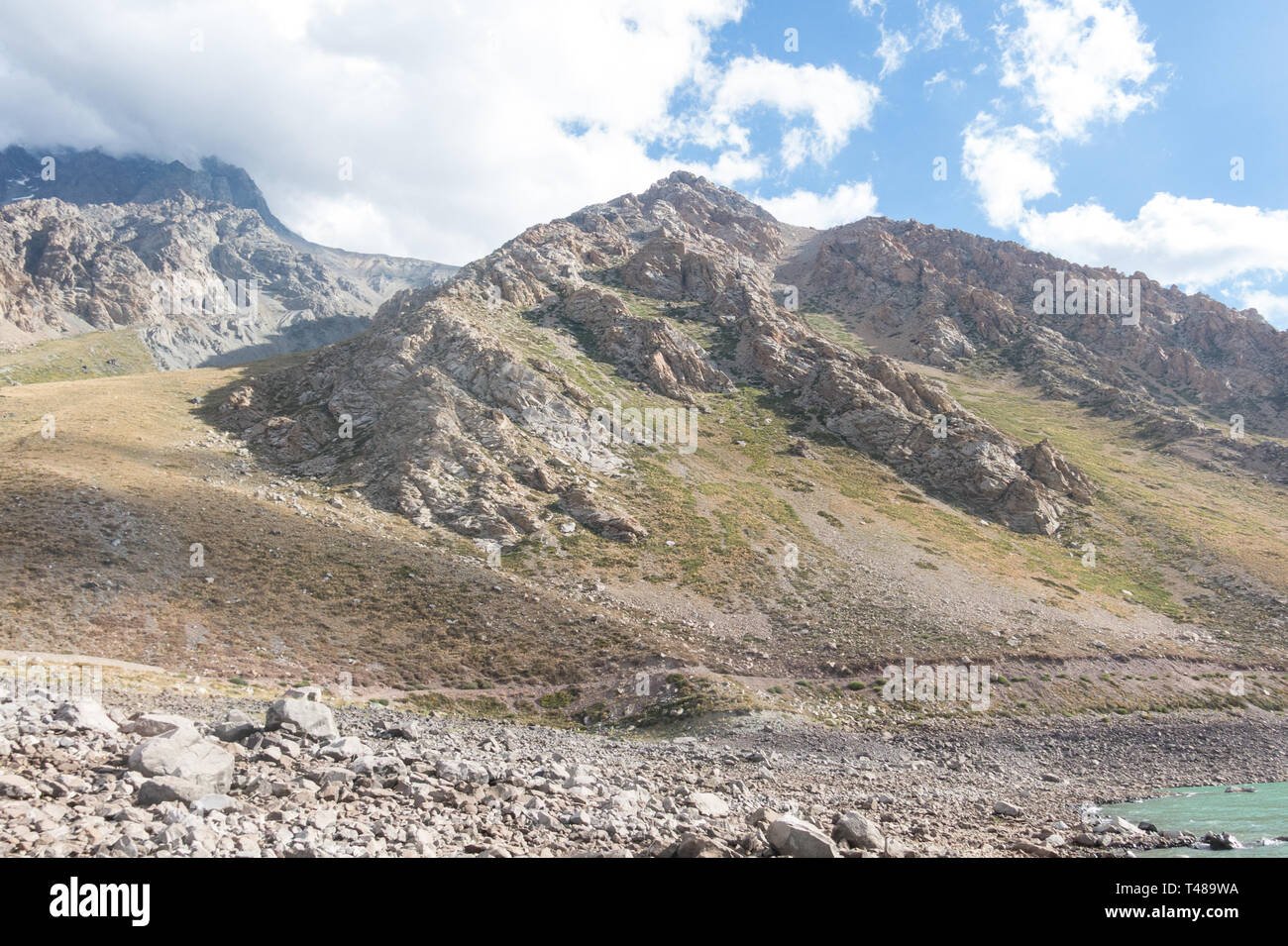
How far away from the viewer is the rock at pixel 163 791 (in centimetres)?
1027

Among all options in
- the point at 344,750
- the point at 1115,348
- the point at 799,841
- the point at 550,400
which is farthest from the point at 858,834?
the point at 1115,348

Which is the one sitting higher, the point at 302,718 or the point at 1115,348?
the point at 1115,348

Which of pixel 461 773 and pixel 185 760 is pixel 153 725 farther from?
pixel 461 773

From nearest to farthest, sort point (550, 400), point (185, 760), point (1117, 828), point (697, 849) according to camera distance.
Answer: point (697, 849) < point (185, 760) < point (1117, 828) < point (550, 400)

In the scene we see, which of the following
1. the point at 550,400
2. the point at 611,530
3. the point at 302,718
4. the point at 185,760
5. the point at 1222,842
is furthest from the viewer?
the point at 550,400

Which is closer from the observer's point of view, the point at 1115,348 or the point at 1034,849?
the point at 1034,849

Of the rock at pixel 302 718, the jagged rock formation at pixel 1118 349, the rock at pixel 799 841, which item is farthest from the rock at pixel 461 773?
the jagged rock formation at pixel 1118 349

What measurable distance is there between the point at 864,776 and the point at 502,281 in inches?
3866

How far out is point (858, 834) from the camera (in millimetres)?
11719

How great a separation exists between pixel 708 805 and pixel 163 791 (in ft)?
37.8

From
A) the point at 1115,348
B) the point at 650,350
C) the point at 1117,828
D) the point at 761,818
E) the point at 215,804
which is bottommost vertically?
the point at 1117,828

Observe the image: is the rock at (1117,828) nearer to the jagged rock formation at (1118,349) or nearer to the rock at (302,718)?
the rock at (302,718)

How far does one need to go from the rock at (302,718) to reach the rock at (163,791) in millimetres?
4780
